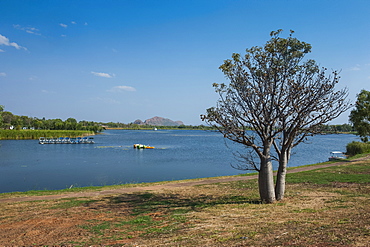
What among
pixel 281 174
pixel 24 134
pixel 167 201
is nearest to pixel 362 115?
pixel 281 174

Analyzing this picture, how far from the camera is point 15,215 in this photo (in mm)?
10430

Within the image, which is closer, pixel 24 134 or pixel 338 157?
pixel 338 157

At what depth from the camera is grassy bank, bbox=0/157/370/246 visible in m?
6.50

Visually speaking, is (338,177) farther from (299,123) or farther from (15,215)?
(15,215)

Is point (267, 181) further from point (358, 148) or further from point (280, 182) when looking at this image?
point (358, 148)

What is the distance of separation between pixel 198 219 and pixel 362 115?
1130 inches

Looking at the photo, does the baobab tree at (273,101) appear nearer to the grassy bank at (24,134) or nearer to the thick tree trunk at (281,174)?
the thick tree trunk at (281,174)

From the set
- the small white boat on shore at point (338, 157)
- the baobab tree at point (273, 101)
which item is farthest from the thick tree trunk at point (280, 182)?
the small white boat on shore at point (338, 157)

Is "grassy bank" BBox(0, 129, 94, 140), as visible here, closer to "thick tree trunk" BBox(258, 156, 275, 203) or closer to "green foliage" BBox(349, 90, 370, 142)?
"green foliage" BBox(349, 90, 370, 142)

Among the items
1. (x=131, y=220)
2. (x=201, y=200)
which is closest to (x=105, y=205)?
(x=131, y=220)

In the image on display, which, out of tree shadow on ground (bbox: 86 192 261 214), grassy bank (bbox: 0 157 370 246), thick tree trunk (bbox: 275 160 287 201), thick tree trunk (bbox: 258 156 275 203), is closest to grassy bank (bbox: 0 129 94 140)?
grassy bank (bbox: 0 157 370 246)

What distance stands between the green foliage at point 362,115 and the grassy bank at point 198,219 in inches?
762

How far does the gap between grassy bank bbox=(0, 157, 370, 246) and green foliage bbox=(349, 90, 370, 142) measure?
63.5ft

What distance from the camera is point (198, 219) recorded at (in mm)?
9000
